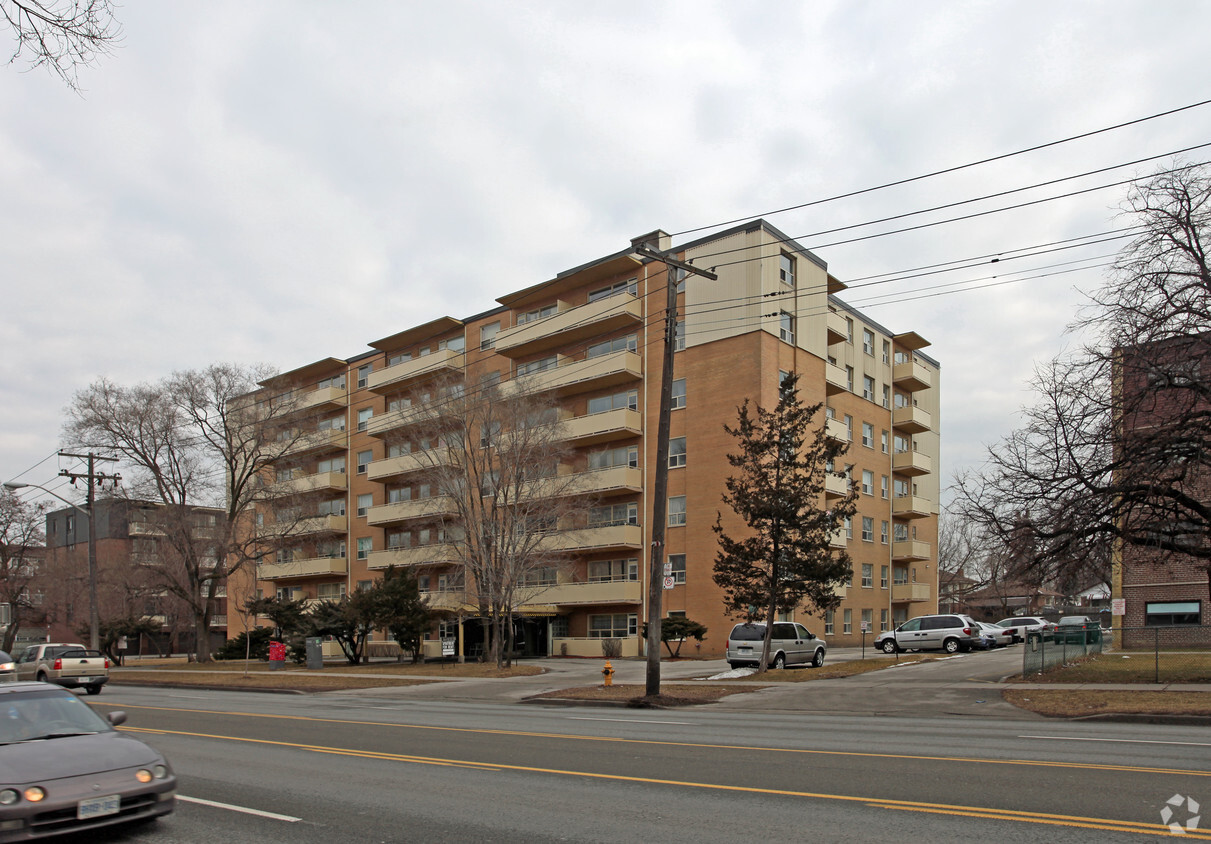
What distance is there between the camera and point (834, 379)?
4959 centimetres

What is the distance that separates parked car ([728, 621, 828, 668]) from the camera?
30.2 m

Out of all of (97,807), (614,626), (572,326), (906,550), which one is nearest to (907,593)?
(906,550)

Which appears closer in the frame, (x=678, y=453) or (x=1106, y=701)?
(x=1106, y=701)

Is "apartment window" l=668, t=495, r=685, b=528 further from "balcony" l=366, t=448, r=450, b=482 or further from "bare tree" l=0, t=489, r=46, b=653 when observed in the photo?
"bare tree" l=0, t=489, r=46, b=653

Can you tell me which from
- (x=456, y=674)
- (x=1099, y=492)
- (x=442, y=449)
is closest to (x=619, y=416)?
(x=442, y=449)

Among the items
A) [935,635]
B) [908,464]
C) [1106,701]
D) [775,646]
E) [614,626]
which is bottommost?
[614,626]

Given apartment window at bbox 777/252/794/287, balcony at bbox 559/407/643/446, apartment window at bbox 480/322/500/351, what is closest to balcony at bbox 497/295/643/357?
apartment window at bbox 480/322/500/351

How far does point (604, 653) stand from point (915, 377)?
28.7 metres

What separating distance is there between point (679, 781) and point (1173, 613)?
43824 mm

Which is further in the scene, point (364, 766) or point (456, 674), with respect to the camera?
point (456, 674)

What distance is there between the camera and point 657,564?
21781 mm

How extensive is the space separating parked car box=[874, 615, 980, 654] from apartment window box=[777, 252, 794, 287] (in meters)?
17.2

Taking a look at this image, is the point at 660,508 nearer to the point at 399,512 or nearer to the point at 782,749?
the point at 782,749

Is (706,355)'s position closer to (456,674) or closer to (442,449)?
(442,449)
